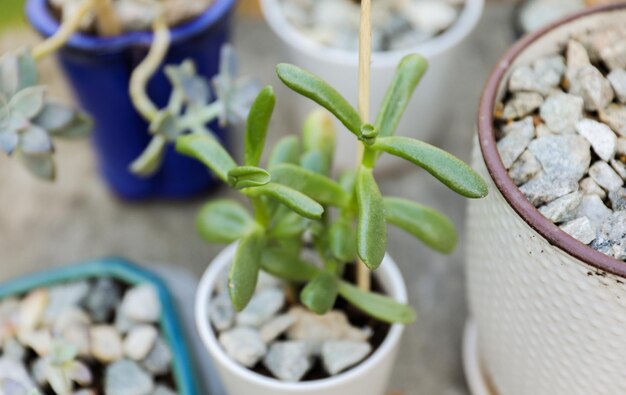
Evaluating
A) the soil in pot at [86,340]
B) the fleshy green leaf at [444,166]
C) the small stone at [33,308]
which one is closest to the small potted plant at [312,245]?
the fleshy green leaf at [444,166]

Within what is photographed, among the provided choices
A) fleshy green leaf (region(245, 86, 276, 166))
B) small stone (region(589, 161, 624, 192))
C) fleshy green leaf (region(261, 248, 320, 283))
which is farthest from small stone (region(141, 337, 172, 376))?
small stone (region(589, 161, 624, 192))

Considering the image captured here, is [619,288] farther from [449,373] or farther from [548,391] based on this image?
[449,373]

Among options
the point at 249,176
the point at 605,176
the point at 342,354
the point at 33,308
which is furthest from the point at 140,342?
the point at 605,176

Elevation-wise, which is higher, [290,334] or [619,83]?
[619,83]

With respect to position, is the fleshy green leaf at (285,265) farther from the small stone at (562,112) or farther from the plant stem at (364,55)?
the small stone at (562,112)

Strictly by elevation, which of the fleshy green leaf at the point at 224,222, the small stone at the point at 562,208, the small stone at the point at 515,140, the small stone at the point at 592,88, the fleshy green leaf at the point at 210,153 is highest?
the small stone at the point at 592,88

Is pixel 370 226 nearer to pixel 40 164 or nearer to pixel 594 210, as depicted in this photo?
pixel 594 210
